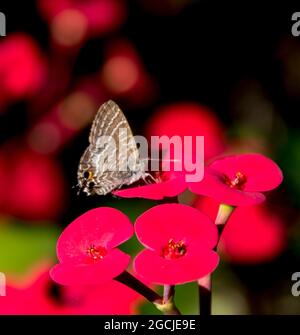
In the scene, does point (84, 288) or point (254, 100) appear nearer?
point (84, 288)

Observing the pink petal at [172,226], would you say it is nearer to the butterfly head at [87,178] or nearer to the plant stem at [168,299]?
the plant stem at [168,299]

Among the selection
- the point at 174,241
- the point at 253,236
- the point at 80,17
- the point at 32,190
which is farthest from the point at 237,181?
the point at 80,17

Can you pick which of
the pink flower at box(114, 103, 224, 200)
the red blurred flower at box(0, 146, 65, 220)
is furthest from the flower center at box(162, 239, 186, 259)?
the red blurred flower at box(0, 146, 65, 220)

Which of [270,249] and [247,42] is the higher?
[247,42]

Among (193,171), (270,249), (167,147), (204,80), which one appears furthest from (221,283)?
(193,171)

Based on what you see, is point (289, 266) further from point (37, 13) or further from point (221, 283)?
point (37, 13)

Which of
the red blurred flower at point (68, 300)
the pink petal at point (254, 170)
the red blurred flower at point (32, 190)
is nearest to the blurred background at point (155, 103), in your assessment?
the red blurred flower at point (32, 190)
